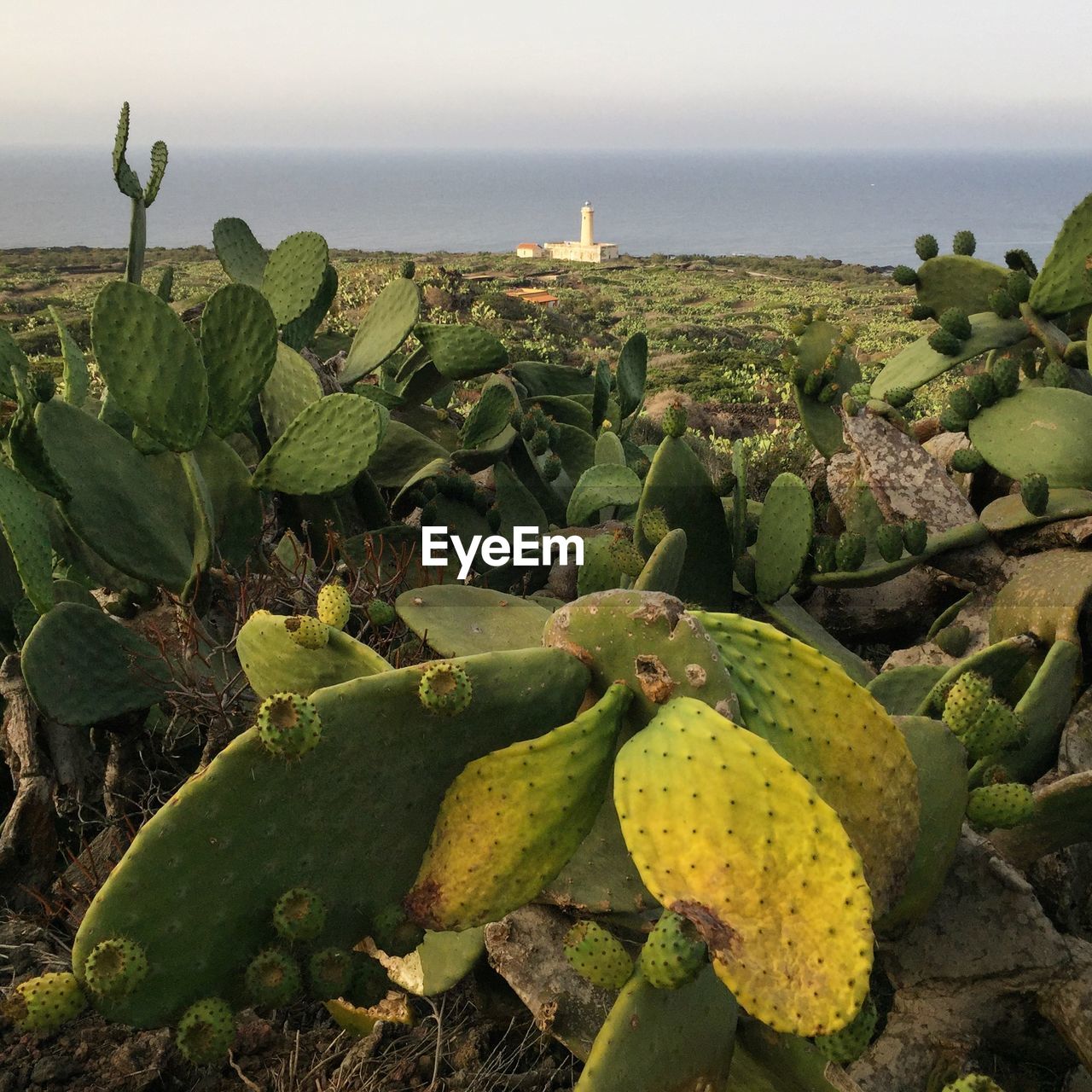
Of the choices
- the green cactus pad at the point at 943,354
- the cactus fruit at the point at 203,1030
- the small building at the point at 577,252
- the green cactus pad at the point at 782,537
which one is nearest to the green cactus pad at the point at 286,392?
the green cactus pad at the point at 782,537

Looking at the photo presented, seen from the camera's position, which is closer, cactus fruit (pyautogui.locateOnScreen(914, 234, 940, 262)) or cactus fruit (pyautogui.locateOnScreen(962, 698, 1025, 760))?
cactus fruit (pyautogui.locateOnScreen(962, 698, 1025, 760))

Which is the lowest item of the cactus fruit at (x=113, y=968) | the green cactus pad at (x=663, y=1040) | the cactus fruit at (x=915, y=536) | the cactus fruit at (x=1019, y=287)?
the green cactus pad at (x=663, y=1040)

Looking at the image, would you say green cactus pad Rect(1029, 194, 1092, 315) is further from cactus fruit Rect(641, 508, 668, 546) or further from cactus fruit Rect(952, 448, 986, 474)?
cactus fruit Rect(641, 508, 668, 546)

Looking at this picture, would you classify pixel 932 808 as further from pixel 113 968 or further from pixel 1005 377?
pixel 1005 377

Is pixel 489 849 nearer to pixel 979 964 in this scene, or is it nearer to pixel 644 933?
pixel 644 933

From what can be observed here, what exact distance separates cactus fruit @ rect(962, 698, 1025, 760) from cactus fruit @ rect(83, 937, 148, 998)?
4.99 ft

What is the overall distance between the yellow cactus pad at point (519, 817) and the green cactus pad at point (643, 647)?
0.05 m

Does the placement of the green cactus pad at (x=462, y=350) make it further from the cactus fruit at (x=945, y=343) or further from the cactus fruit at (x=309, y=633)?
the cactus fruit at (x=309, y=633)

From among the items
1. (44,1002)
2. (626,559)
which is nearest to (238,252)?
(626,559)

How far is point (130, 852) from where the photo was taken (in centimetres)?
148

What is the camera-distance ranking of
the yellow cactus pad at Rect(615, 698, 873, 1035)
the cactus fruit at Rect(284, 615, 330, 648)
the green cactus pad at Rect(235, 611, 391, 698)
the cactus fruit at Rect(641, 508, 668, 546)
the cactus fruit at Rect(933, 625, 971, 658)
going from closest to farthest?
the yellow cactus pad at Rect(615, 698, 873, 1035)
the cactus fruit at Rect(284, 615, 330, 648)
the green cactus pad at Rect(235, 611, 391, 698)
the cactus fruit at Rect(641, 508, 668, 546)
the cactus fruit at Rect(933, 625, 971, 658)

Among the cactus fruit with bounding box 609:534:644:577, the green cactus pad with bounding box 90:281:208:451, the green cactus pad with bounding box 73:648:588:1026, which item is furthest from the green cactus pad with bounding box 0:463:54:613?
the cactus fruit with bounding box 609:534:644:577

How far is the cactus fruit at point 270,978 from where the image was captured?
62.8 inches

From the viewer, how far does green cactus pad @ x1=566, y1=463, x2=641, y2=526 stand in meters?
3.46
